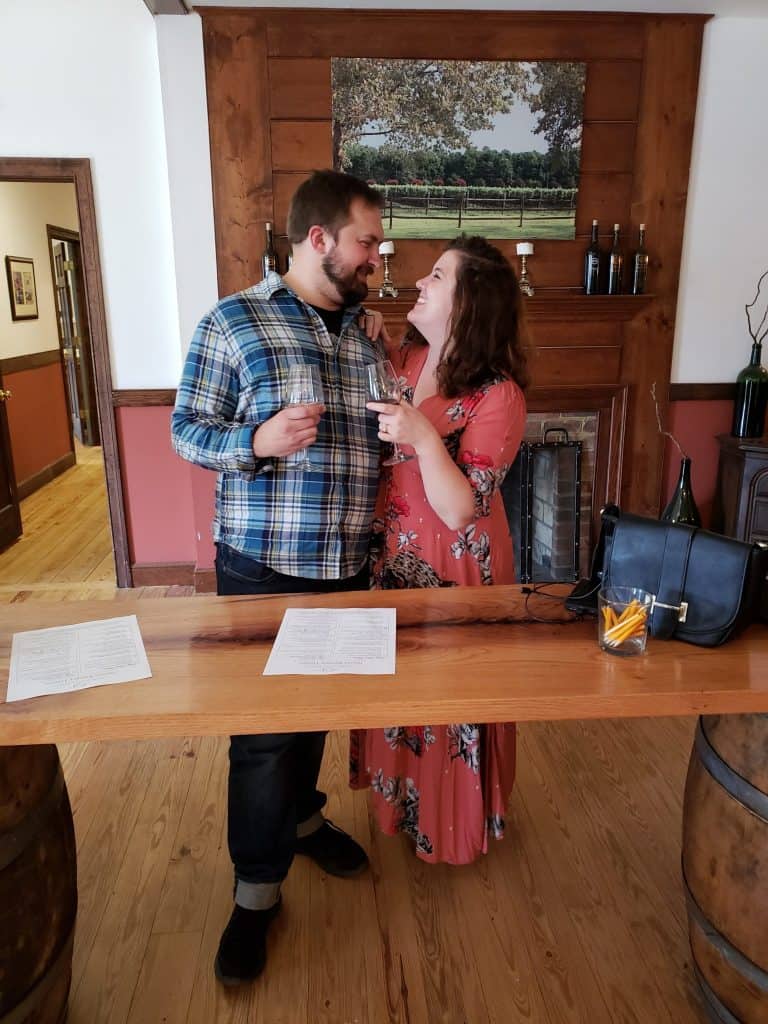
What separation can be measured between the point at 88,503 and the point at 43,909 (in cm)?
467

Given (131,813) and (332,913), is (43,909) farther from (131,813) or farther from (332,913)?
(131,813)

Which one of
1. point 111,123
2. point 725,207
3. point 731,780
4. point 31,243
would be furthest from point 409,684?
point 31,243

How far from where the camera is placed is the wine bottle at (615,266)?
3568 millimetres

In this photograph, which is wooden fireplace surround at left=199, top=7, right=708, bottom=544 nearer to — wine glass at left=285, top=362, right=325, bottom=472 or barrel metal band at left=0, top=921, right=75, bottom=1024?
wine glass at left=285, top=362, right=325, bottom=472

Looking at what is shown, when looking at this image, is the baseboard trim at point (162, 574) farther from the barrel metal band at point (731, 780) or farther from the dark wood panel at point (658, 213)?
the barrel metal band at point (731, 780)

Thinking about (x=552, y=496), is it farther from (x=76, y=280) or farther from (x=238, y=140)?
(x=76, y=280)

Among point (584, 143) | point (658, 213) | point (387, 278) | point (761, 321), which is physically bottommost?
point (761, 321)

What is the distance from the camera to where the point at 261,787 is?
1.55 m

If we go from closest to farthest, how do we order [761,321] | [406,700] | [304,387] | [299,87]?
[406,700] → [304,387] → [299,87] → [761,321]

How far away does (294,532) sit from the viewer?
162cm

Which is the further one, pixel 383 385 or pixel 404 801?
pixel 404 801

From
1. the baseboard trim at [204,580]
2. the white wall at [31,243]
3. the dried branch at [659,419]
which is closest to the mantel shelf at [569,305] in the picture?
the dried branch at [659,419]

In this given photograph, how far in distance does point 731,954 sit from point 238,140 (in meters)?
3.44

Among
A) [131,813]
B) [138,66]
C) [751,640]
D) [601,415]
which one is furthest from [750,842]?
[138,66]
